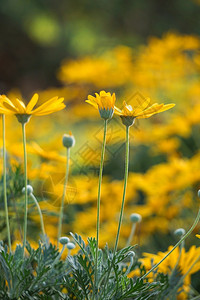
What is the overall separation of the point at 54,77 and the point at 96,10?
2.67 feet

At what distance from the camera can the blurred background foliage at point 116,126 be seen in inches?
36.6

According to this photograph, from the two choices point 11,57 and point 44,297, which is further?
point 11,57

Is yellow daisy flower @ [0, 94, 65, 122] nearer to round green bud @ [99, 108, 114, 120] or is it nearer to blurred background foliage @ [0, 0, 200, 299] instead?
round green bud @ [99, 108, 114, 120]

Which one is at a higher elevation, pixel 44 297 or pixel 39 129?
pixel 39 129

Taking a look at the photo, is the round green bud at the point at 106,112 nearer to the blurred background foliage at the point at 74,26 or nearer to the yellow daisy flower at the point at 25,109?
the yellow daisy flower at the point at 25,109

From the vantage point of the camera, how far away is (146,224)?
104cm

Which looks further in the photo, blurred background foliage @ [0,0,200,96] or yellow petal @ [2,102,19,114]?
blurred background foliage @ [0,0,200,96]

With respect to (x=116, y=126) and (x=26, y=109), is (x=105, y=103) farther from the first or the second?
(x=116, y=126)

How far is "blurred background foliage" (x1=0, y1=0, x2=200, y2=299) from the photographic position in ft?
3.05

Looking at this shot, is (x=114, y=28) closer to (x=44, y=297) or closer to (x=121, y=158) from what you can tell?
(x=121, y=158)

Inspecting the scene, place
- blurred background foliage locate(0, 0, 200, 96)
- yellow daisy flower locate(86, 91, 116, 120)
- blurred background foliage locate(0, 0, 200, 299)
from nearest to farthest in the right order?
yellow daisy flower locate(86, 91, 116, 120) → blurred background foliage locate(0, 0, 200, 299) → blurred background foliage locate(0, 0, 200, 96)

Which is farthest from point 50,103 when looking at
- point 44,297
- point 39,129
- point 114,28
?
point 114,28

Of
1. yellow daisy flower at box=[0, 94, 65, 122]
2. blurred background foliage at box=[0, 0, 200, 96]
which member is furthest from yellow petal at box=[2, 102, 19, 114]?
blurred background foliage at box=[0, 0, 200, 96]

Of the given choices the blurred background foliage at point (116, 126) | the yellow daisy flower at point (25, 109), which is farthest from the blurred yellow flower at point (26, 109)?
the blurred background foliage at point (116, 126)
